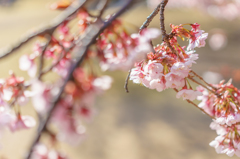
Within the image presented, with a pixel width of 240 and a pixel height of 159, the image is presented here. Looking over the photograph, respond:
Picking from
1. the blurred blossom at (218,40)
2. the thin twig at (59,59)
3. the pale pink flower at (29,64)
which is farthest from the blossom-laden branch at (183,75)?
the blurred blossom at (218,40)

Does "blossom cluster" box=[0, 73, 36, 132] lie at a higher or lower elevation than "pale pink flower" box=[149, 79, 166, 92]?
lower

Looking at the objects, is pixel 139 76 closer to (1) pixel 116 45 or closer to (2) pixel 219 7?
(1) pixel 116 45

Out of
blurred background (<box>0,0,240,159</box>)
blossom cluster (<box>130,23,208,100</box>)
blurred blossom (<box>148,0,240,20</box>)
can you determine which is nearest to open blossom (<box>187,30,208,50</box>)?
blossom cluster (<box>130,23,208,100</box>)

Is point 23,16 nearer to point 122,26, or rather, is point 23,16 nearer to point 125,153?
point 125,153

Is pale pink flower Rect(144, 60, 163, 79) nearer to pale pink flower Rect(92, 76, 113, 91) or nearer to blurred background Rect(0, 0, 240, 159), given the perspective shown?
pale pink flower Rect(92, 76, 113, 91)

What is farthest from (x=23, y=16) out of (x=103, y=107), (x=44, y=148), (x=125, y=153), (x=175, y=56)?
(x=175, y=56)

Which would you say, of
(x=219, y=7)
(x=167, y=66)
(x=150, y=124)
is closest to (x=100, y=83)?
(x=167, y=66)

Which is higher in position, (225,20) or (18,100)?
(18,100)
